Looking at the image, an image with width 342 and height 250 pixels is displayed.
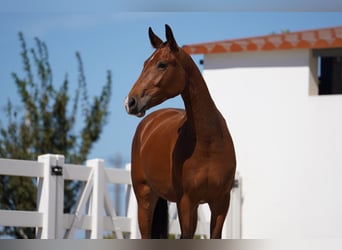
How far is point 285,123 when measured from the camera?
8.44m

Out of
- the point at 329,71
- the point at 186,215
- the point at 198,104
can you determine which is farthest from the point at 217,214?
the point at 329,71

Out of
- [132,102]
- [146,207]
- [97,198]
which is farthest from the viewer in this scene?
[97,198]

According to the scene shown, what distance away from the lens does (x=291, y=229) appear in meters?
8.21

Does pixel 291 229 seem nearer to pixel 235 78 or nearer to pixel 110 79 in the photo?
pixel 235 78

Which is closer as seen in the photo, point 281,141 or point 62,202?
point 62,202

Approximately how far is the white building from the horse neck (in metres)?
4.98

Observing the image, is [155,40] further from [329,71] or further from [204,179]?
[329,71]

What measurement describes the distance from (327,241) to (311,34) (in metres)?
6.67

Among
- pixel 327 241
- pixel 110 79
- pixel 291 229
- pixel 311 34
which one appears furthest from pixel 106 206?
pixel 110 79

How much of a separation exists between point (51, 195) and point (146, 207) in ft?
7.08

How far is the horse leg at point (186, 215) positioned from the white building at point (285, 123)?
5.01 m

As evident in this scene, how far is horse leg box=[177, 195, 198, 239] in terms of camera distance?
3.19m

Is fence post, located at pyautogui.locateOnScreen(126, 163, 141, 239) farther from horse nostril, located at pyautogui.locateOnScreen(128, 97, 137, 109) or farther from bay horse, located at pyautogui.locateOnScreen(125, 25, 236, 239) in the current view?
horse nostril, located at pyautogui.locateOnScreen(128, 97, 137, 109)

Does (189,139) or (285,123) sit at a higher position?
(285,123)
